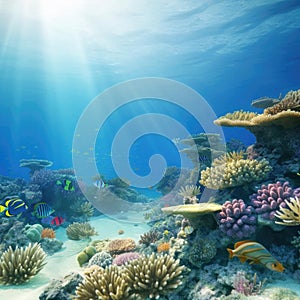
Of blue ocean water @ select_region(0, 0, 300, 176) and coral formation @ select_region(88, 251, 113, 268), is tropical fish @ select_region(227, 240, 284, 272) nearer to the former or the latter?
coral formation @ select_region(88, 251, 113, 268)

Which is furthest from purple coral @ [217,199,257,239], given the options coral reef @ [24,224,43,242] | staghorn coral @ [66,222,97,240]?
staghorn coral @ [66,222,97,240]

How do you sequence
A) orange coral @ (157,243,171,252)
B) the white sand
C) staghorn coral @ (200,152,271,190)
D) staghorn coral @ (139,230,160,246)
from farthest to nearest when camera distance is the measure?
staghorn coral @ (139,230,160,246) < orange coral @ (157,243,171,252) < staghorn coral @ (200,152,271,190) < the white sand

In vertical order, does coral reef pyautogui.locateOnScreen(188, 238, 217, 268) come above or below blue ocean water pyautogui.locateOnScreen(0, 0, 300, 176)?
below

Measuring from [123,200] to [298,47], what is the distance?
25.8 metres

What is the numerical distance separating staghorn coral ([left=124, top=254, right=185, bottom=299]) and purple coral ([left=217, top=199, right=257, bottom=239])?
112 centimetres

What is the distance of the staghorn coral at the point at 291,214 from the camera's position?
424 cm

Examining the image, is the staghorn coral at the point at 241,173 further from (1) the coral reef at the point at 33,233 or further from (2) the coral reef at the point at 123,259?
(1) the coral reef at the point at 33,233

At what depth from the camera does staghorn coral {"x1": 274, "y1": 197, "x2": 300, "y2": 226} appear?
167 inches

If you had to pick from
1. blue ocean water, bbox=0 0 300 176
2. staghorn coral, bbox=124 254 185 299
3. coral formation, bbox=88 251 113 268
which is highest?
blue ocean water, bbox=0 0 300 176

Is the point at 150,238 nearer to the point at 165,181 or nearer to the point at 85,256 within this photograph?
the point at 85,256

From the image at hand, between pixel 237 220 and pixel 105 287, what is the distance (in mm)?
2614

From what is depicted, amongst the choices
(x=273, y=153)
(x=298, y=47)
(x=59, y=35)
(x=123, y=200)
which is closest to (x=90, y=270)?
(x=273, y=153)

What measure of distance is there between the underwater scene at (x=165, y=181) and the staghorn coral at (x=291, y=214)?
27 mm

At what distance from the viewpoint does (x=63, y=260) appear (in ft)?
23.7
